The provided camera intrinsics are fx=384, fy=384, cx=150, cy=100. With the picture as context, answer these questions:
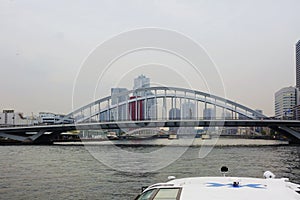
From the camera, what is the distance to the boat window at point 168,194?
3.40m

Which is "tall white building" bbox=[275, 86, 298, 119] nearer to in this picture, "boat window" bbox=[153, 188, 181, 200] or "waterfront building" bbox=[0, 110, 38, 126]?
"waterfront building" bbox=[0, 110, 38, 126]

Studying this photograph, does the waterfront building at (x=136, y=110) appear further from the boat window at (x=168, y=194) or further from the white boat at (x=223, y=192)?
the boat window at (x=168, y=194)

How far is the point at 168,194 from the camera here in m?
3.51

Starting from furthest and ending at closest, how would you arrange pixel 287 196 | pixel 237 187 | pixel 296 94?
pixel 296 94 → pixel 237 187 → pixel 287 196

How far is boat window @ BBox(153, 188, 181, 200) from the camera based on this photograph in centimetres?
340

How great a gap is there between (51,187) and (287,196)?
12417mm

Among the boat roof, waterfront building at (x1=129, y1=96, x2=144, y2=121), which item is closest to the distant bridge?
waterfront building at (x1=129, y1=96, x2=144, y2=121)

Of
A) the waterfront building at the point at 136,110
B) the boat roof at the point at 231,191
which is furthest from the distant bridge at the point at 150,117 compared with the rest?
the boat roof at the point at 231,191

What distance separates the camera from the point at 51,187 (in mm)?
14469

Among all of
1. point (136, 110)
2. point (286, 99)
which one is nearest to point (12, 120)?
point (136, 110)

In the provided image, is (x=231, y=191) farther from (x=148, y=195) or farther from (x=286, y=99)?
(x=286, y=99)

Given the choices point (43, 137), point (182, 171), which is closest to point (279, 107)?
point (43, 137)

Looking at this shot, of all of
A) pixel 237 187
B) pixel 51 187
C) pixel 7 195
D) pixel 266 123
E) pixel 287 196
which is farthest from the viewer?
pixel 266 123

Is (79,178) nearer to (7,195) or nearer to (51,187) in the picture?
(51,187)
